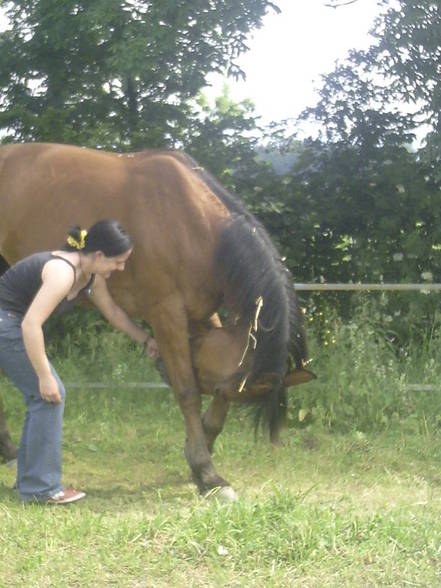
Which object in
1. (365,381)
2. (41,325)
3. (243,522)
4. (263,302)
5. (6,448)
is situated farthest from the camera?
(365,381)

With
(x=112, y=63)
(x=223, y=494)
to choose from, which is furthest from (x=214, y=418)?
(x=112, y=63)

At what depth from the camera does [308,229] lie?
9.16 meters

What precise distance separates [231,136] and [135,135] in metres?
1.02

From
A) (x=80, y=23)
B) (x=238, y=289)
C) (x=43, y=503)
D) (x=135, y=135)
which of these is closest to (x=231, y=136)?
(x=135, y=135)

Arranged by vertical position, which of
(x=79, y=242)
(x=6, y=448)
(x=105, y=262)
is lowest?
(x=6, y=448)

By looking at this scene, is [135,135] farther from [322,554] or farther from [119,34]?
[322,554]

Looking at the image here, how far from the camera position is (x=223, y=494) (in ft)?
16.6

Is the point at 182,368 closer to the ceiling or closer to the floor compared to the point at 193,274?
closer to the floor

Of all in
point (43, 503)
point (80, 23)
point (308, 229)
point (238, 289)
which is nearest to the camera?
point (43, 503)

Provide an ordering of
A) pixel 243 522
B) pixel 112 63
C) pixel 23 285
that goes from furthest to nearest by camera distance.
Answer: pixel 112 63, pixel 23 285, pixel 243 522

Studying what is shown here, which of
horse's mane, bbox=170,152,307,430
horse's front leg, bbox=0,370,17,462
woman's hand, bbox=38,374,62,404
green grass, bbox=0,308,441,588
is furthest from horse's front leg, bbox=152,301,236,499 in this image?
horse's front leg, bbox=0,370,17,462

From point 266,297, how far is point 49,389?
1370 millimetres

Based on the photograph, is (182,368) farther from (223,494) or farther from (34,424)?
(34,424)

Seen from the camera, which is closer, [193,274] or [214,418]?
[193,274]
